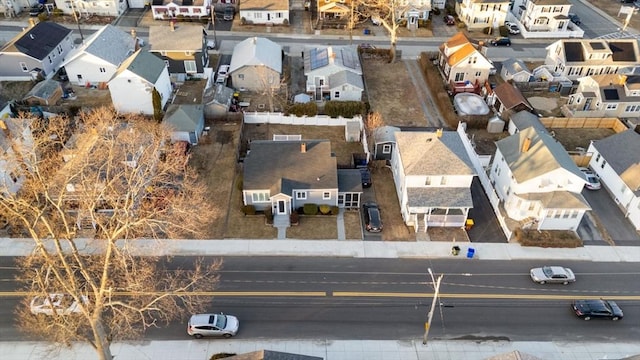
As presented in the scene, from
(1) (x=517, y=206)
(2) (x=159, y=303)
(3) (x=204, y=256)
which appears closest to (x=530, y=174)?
(1) (x=517, y=206)

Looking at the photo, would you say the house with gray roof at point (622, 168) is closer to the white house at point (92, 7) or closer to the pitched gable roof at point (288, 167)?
the pitched gable roof at point (288, 167)

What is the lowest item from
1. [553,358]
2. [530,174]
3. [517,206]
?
[553,358]

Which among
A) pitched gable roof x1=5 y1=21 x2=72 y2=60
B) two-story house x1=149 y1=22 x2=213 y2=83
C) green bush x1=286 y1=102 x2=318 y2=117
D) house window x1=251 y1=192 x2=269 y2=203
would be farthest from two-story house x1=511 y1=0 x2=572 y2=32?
pitched gable roof x1=5 y1=21 x2=72 y2=60

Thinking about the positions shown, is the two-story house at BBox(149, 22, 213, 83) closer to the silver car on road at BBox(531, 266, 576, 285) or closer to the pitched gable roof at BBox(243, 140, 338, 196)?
the pitched gable roof at BBox(243, 140, 338, 196)

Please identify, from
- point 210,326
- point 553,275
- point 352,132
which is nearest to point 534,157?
point 553,275

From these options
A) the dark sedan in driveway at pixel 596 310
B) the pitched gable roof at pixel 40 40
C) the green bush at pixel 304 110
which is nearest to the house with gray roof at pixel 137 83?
the pitched gable roof at pixel 40 40

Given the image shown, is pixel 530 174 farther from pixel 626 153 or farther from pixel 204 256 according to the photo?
pixel 204 256

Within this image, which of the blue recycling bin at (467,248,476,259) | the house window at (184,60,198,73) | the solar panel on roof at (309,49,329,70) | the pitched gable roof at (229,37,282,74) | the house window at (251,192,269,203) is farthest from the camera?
the house window at (184,60,198,73)
